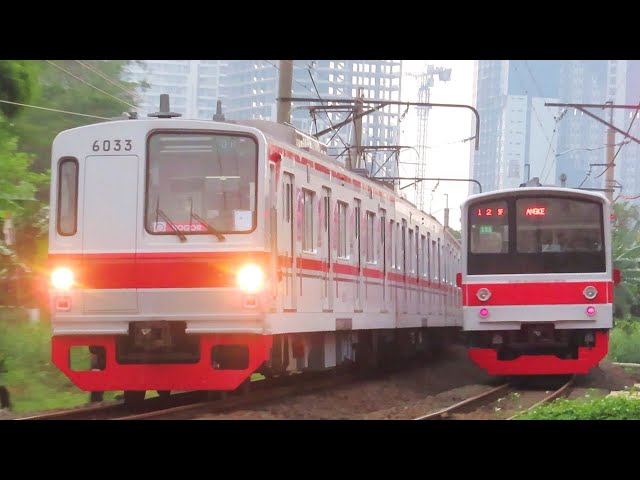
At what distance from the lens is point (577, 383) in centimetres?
1608

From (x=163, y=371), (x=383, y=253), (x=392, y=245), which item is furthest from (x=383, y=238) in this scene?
(x=163, y=371)

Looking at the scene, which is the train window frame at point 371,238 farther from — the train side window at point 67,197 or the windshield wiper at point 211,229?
the train side window at point 67,197

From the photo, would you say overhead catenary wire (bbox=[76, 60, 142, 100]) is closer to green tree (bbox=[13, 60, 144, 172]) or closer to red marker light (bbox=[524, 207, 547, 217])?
green tree (bbox=[13, 60, 144, 172])

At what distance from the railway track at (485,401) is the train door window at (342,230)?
224 centimetres

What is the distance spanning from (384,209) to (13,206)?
5493mm

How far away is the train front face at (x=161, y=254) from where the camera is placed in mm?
10156

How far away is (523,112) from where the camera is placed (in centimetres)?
2772

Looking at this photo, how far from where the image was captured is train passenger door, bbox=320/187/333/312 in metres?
12.8

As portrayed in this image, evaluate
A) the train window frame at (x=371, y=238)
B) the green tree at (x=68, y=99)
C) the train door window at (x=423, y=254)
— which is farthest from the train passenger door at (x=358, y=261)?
the green tree at (x=68, y=99)

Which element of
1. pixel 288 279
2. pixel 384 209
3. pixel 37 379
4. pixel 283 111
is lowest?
pixel 37 379
